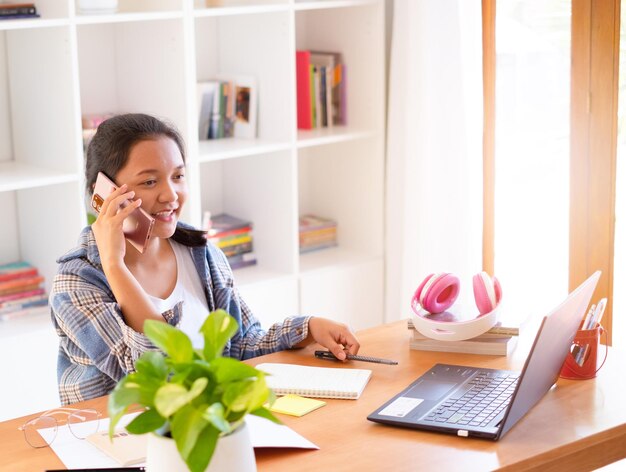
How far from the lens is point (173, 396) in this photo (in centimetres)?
137

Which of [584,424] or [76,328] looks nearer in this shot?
[584,424]

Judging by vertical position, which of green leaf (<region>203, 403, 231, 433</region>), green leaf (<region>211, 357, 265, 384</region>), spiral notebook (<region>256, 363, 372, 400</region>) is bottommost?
spiral notebook (<region>256, 363, 372, 400</region>)

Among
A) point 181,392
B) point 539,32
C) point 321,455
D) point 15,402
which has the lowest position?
point 15,402

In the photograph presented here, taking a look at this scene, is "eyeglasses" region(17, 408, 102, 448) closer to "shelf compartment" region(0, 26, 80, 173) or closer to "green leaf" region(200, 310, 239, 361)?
"green leaf" region(200, 310, 239, 361)

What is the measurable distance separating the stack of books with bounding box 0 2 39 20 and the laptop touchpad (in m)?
1.67

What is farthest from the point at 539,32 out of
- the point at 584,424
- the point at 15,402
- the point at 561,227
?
the point at 15,402

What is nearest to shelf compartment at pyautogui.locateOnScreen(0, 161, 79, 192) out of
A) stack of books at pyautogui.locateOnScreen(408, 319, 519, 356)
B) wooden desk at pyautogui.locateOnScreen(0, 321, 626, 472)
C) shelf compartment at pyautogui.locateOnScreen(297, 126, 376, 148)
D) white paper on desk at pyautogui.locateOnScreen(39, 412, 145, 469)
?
shelf compartment at pyautogui.locateOnScreen(297, 126, 376, 148)

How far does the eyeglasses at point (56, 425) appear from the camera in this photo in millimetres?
1868

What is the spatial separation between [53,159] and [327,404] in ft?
5.14

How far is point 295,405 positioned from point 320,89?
2034mm

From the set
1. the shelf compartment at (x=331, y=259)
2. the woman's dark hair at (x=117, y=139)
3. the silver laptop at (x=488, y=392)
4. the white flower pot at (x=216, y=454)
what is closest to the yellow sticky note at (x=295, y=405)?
the silver laptop at (x=488, y=392)

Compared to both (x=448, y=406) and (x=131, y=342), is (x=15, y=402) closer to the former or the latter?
(x=131, y=342)

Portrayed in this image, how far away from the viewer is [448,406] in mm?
1929

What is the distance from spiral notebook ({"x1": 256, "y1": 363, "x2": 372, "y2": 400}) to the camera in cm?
203
